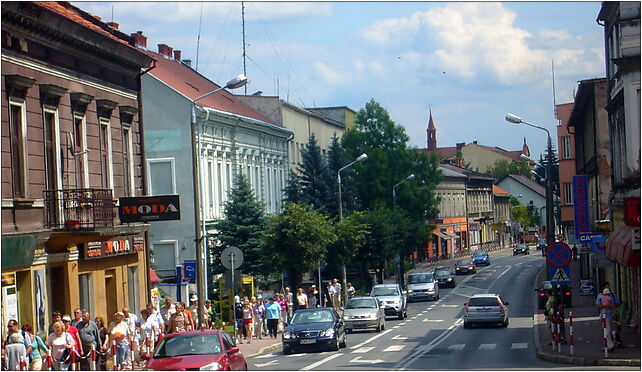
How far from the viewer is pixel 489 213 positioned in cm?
14362

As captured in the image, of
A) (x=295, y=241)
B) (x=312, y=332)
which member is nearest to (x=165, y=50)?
(x=295, y=241)

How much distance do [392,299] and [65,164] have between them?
24741 millimetres

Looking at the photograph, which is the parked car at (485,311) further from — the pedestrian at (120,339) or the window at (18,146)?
the window at (18,146)

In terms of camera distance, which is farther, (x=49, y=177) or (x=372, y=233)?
(x=372, y=233)

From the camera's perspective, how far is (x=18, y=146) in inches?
958

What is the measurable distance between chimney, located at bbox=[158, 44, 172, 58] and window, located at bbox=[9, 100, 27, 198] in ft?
130

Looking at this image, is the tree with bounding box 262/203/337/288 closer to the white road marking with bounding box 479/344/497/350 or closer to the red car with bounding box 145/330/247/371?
the white road marking with bounding box 479/344/497/350

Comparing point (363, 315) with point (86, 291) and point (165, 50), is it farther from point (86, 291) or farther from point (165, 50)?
point (165, 50)

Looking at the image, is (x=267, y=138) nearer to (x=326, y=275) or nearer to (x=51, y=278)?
(x=326, y=275)

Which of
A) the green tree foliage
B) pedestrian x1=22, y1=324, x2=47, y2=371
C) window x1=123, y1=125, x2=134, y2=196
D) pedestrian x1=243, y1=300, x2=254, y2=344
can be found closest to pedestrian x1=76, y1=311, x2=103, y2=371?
pedestrian x1=22, y1=324, x2=47, y2=371

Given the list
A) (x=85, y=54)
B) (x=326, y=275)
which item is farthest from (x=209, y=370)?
(x=326, y=275)

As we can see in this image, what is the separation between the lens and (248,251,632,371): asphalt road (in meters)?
26.0

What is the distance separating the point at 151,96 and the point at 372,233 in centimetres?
1853

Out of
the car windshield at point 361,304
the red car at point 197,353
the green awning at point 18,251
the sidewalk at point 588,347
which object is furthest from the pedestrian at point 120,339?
the car windshield at point 361,304
